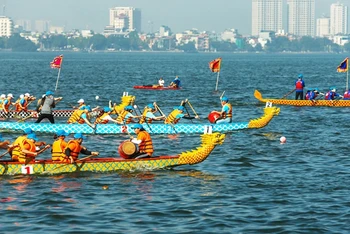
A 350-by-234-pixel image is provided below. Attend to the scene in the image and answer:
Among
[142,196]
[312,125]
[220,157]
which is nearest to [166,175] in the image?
[142,196]

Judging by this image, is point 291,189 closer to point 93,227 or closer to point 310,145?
point 93,227

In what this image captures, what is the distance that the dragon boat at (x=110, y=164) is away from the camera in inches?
1159

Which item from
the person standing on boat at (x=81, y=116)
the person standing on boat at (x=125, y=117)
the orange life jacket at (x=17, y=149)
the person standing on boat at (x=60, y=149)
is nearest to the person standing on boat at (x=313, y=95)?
the person standing on boat at (x=125, y=117)

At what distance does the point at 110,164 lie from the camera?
30.2 metres

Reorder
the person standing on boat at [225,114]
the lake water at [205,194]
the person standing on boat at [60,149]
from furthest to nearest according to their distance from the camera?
1. the person standing on boat at [225,114]
2. the person standing on boat at [60,149]
3. the lake water at [205,194]

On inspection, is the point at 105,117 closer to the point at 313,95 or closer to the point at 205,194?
the point at 205,194

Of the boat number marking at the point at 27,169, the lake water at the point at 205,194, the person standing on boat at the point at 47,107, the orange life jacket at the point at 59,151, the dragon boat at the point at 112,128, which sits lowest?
the lake water at the point at 205,194

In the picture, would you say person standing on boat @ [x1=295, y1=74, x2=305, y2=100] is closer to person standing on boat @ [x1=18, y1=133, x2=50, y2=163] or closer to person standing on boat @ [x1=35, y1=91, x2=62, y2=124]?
person standing on boat @ [x1=35, y1=91, x2=62, y2=124]

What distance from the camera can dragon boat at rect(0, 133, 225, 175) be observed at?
96.6 feet

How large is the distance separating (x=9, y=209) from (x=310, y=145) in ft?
59.7

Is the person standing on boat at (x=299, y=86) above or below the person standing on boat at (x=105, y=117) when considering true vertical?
above

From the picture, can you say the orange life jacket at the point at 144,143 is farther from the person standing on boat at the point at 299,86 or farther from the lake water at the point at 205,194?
the person standing on boat at the point at 299,86

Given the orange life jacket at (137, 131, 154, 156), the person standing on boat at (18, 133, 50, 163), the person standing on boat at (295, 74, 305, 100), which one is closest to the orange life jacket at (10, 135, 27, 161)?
the person standing on boat at (18, 133, 50, 163)

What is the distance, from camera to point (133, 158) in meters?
30.4
